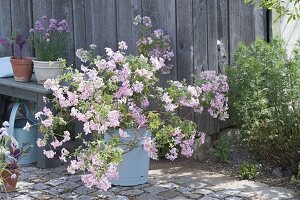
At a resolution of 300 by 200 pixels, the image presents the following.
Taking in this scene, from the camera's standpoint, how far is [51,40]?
6414 millimetres

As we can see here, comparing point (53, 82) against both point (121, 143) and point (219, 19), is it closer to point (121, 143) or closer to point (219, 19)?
point (121, 143)

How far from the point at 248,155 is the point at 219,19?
127cm

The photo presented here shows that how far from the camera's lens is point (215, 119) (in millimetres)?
6488

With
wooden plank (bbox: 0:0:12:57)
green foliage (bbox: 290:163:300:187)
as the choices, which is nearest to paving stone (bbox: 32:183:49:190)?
green foliage (bbox: 290:163:300:187)

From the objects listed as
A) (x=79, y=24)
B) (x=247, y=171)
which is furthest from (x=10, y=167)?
(x=247, y=171)

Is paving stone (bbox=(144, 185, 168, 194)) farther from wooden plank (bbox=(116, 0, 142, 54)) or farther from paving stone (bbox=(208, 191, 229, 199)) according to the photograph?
wooden plank (bbox=(116, 0, 142, 54))

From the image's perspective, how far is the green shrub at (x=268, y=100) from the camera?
586cm

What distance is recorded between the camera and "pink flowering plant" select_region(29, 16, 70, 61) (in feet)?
20.6

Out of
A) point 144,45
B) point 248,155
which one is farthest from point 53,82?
point 248,155

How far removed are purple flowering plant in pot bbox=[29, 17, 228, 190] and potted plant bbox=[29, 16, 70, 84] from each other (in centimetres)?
40

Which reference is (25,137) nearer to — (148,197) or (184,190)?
(148,197)

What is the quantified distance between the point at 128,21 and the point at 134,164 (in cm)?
144

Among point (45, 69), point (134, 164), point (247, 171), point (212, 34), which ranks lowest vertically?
point (247, 171)

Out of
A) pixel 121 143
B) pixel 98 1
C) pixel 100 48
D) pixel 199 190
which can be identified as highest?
pixel 98 1
